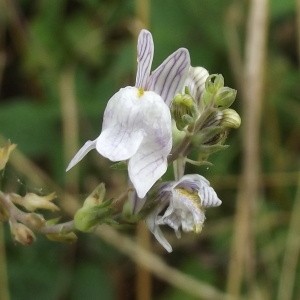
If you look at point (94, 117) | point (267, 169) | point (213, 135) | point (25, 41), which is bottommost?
point (267, 169)

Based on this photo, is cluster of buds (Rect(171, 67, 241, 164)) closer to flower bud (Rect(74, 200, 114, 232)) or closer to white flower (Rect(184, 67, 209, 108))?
white flower (Rect(184, 67, 209, 108))

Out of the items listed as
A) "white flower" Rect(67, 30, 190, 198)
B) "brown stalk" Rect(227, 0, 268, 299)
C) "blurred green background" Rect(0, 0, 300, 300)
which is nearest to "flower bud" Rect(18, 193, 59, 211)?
"white flower" Rect(67, 30, 190, 198)

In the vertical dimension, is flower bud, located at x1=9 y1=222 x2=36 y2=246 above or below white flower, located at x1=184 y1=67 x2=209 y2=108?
below

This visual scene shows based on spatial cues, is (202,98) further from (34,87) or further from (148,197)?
(34,87)

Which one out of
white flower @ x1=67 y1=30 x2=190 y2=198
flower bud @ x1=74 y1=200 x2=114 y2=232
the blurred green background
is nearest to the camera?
white flower @ x1=67 y1=30 x2=190 y2=198

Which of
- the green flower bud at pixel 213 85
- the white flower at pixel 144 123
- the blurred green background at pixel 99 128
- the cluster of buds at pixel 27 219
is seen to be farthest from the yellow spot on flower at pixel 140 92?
the blurred green background at pixel 99 128

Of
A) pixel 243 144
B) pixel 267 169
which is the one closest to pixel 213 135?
pixel 243 144

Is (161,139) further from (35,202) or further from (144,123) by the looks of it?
(35,202)
